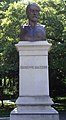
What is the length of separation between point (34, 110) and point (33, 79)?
0.97m

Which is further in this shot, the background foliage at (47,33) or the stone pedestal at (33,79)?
the background foliage at (47,33)

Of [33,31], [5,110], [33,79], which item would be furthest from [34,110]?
[5,110]

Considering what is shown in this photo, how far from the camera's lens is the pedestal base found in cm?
1112

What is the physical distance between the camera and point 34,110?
37.3 ft

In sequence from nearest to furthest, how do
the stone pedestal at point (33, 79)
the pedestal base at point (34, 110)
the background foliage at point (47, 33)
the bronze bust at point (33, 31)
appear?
the pedestal base at point (34, 110)
the stone pedestal at point (33, 79)
the bronze bust at point (33, 31)
the background foliage at point (47, 33)

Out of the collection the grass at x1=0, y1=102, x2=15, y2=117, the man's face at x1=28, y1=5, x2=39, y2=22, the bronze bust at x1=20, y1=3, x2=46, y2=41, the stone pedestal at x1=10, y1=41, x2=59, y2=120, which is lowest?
the grass at x1=0, y1=102, x2=15, y2=117

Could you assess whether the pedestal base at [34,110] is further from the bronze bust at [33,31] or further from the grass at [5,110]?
the grass at [5,110]

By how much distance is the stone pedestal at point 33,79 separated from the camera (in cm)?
1134

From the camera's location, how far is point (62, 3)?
23125 millimetres

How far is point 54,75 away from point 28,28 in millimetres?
13375

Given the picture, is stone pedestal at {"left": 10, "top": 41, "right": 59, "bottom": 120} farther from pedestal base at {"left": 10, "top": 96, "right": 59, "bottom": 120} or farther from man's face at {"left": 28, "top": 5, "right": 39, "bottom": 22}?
man's face at {"left": 28, "top": 5, "right": 39, "bottom": 22}

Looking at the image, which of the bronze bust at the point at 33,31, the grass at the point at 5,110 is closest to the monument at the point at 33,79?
the bronze bust at the point at 33,31

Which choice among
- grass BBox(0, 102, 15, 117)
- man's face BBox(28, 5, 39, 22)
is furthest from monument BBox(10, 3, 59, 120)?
grass BBox(0, 102, 15, 117)

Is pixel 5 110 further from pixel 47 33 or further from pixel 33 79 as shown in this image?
pixel 33 79
